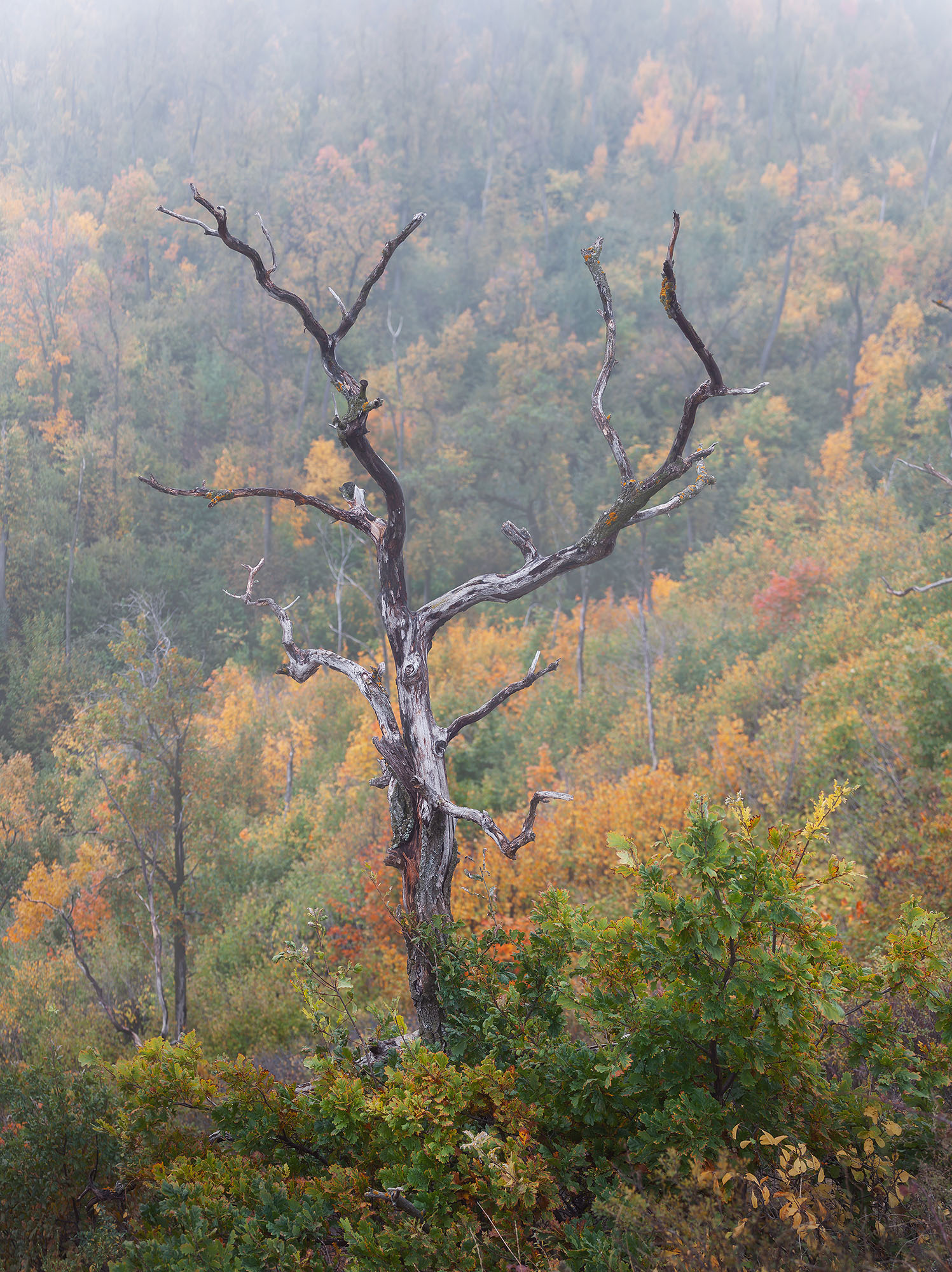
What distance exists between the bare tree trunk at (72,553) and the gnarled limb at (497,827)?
102 feet

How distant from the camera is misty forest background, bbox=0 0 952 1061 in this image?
48.8 ft

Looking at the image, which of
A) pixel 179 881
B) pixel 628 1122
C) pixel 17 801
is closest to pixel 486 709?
pixel 628 1122

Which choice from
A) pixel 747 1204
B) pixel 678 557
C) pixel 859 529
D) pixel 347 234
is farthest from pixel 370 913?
pixel 347 234

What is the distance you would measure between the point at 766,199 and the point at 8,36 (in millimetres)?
44800

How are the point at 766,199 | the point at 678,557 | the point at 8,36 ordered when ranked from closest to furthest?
the point at 678,557 < the point at 766,199 < the point at 8,36

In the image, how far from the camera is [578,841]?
14133mm

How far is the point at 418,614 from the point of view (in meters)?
5.06

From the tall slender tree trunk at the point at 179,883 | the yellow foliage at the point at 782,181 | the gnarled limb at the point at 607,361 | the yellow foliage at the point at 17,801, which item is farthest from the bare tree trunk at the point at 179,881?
the yellow foliage at the point at 782,181

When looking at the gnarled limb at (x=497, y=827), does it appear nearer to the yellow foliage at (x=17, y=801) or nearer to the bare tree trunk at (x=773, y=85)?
the yellow foliage at (x=17, y=801)

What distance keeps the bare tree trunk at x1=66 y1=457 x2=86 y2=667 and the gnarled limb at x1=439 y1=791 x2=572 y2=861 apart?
3120 centimetres

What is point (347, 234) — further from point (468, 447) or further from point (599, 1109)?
point (599, 1109)

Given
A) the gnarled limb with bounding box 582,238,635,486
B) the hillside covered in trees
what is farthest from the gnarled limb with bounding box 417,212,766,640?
the hillside covered in trees

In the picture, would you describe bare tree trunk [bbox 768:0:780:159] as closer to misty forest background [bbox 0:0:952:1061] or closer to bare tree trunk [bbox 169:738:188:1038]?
misty forest background [bbox 0:0:952:1061]

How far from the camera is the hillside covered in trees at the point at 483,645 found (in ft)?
10.5
